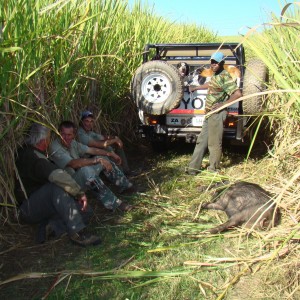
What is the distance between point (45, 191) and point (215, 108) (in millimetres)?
2595

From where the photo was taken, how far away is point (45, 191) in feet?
12.0

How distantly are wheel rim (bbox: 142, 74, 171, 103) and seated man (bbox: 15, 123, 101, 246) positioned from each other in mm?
2139

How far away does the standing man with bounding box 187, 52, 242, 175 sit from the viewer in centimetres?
539

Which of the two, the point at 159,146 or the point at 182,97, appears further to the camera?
the point at 159,146

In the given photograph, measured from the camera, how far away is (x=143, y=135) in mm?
6234

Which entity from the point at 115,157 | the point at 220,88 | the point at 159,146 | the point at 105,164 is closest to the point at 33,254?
the point at 105,164

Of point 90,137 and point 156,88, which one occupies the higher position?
point 156,88

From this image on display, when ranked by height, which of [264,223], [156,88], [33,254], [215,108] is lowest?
[33,254]

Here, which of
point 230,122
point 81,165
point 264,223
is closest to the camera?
point 264,223

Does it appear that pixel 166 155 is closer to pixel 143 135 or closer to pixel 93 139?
pixel 143 135

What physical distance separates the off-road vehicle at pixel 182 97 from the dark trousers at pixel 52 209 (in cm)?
230

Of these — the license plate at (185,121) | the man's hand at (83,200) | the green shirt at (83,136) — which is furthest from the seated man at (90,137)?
the man's hand at (83,200)

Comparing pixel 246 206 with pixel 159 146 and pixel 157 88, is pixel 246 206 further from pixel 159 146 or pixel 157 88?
pixel 159 146

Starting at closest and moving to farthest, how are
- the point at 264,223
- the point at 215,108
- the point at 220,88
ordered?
the point at 264,223 → the point at 215,108 → the point at 220,88
